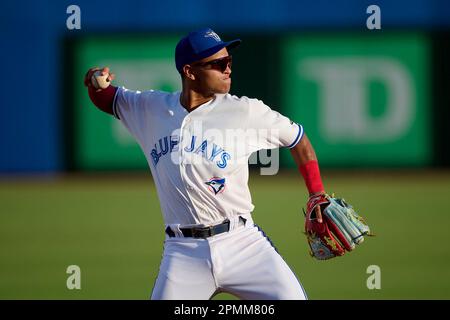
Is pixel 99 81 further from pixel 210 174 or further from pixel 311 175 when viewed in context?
pixel 311 175

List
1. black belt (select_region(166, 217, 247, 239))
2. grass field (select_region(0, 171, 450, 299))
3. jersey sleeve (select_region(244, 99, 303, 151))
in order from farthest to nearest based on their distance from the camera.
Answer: grass field (select_region(0, 171, 450, 299)) < jersey sleeve (select_region(244, 99, 303, 151)) < black belt (select_region(166, 217, 247, 239))

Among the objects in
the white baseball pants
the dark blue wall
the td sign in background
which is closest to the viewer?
the white baseball pants

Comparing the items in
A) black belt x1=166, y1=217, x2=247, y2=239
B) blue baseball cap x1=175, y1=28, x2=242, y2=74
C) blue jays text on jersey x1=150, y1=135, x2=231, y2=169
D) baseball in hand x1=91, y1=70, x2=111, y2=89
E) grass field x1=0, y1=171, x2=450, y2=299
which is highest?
blue baseball cap x1=175, y1=28, x2=242, y2=74

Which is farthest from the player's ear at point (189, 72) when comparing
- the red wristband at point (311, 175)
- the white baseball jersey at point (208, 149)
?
the red wristband at point (311, 175)

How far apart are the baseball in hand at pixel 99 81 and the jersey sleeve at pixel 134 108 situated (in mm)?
90

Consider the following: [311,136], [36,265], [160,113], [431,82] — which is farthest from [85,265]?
[431,82]

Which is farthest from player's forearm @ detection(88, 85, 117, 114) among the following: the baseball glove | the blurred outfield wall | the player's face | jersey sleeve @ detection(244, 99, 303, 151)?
the blurred outfield wall

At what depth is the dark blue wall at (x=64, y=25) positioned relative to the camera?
17.3 meters

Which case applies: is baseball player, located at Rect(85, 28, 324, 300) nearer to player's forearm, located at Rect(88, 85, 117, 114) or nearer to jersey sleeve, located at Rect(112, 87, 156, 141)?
jersey sleeve, located at Rect(112, 87, 156, 141)

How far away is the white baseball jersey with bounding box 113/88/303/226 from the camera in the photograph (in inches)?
219

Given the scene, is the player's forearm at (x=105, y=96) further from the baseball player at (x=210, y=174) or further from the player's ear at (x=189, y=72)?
the player's ear at (x=189, y=72)

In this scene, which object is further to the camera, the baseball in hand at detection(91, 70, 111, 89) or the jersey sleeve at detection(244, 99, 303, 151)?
the baseball in hand at detection(91, 70, 111, 89)

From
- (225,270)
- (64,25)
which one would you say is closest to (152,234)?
(225,270)

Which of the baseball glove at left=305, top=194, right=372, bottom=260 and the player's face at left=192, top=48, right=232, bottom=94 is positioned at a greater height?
the player's face at left=192, top=48, right=232, bottom=94
